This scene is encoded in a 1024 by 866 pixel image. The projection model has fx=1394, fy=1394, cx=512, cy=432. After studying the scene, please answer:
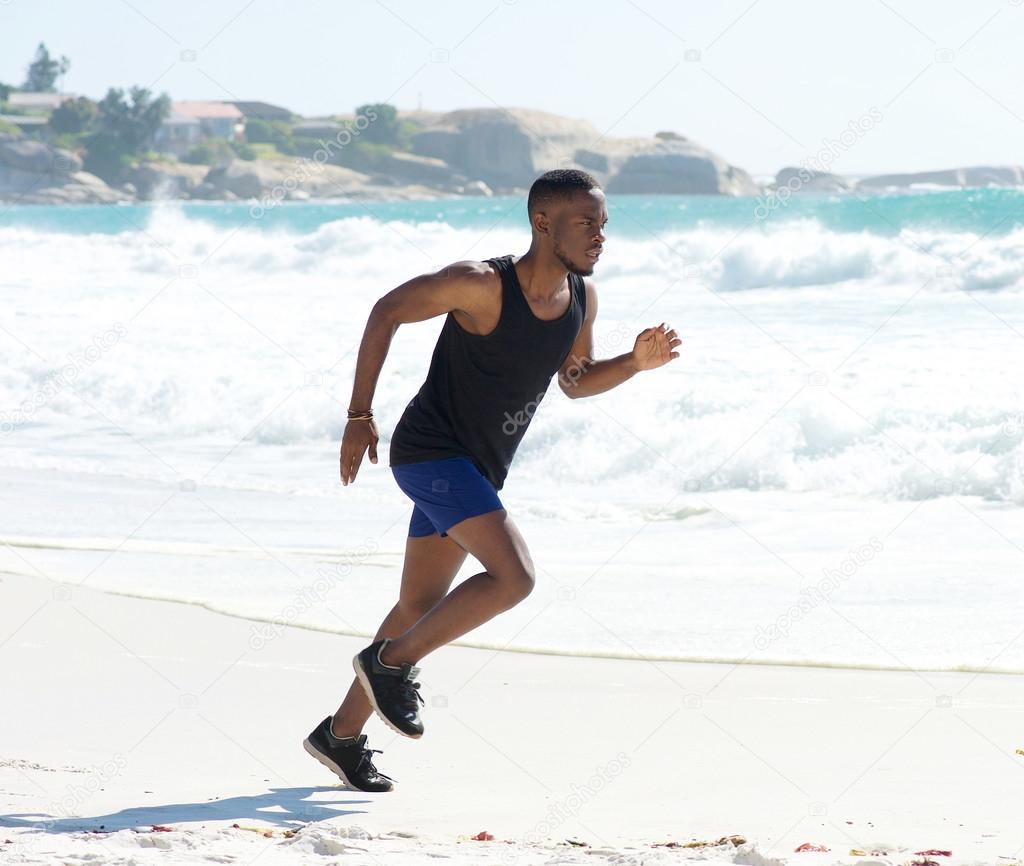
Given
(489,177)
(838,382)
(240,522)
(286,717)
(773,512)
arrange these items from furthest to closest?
(489,177) → (838,382) → (773,512) → (240,522) → (286,717)

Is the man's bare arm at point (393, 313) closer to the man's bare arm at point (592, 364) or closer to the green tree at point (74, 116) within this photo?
the man's bare arm at point (592, 364)

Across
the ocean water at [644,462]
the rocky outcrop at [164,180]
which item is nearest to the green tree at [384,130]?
the rocky outcrop at [164,180]

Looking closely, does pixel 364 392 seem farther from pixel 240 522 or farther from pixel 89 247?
pixel 89 247

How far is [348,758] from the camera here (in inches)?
144

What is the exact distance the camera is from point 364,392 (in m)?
3.38

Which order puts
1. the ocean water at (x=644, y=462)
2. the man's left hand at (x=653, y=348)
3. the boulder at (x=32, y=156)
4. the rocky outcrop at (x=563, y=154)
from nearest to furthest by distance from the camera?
the man's left hand at (x=653, y=348) → the ocean water at (x=644, y=462) → the rocky outcrop at (x=563, y=154) → the boulder at (x=32, y=156)

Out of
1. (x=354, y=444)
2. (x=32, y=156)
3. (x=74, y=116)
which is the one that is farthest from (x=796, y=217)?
(x=74, y=116)

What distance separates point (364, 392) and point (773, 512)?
606 cm

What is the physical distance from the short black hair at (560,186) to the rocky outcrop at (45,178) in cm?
8086

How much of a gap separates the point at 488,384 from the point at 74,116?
95.4 metres

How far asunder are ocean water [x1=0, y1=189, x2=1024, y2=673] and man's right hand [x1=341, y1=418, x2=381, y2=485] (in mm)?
2164

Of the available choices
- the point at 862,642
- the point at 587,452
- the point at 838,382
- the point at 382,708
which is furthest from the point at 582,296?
the point at 838,382

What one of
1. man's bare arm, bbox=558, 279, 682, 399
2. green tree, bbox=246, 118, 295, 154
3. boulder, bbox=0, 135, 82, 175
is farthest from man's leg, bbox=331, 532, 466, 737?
boulder, bbox=0, 135, 82, 175

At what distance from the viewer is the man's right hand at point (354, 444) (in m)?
3.34
